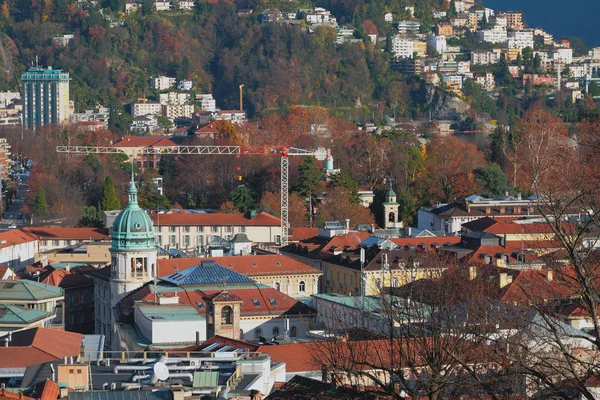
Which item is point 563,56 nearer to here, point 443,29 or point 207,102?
point 443,29

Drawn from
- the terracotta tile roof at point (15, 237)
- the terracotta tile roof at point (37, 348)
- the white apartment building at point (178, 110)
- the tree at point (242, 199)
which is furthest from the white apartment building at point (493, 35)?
the terracotta tile roof at point (37, 348)

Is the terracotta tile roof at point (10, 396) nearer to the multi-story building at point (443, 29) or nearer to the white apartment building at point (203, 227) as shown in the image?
the white apartment building at point (203, 227)

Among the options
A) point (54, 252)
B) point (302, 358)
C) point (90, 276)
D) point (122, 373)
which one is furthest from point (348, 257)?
point (122, 373)

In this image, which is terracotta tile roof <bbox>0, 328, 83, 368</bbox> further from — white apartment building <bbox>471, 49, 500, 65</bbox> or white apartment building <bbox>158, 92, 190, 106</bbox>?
white apartment building <bbox>471, 49, 500, 65</bbox>

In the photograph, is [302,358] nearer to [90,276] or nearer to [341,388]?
[341,388]

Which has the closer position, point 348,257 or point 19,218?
point 348,257

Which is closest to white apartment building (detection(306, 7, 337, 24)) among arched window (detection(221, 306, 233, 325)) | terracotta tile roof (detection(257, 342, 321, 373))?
arched window (detection(221, 306, 233, 325))

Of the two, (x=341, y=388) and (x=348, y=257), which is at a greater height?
(x=341, y=388)
